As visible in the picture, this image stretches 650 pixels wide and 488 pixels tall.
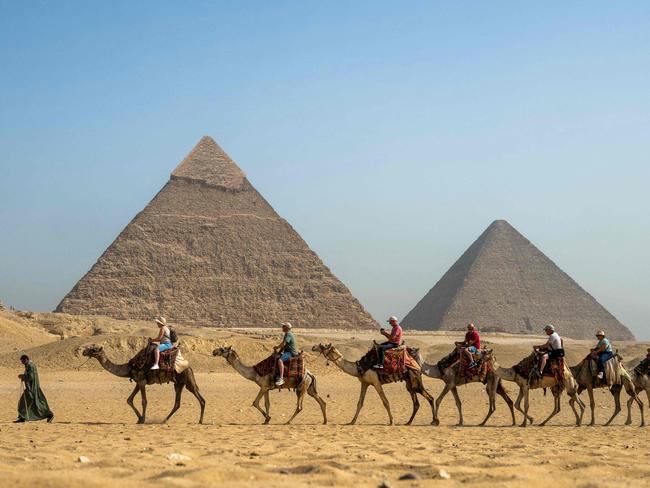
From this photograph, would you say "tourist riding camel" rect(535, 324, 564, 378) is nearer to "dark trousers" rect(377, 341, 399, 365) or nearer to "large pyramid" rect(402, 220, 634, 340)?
"dark trousers" rect(377, 341, 399, 365)

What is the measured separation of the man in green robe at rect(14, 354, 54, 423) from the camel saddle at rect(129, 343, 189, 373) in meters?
1.07

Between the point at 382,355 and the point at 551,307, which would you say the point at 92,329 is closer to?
the point at 382,355

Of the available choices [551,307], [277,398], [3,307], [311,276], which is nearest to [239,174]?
[311,276]

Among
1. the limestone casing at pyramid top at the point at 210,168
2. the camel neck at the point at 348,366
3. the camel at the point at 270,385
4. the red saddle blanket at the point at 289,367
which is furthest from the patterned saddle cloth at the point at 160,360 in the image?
the limestone casing at pyramid top at the point at 210,168

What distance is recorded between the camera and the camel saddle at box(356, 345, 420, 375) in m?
11.6

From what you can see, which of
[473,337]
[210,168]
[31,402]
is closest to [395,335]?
[473,337]

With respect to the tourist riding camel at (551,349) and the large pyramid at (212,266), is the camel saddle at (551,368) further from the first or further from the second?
the large pyramid at (212,266)

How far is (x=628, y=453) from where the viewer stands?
805 centimetres

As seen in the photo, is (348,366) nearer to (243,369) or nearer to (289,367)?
(289,367)

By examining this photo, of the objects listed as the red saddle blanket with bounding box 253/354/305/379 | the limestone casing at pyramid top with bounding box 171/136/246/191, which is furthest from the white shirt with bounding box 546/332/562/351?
the limestone casing at pyramid top with bounding box 171/136/246/191

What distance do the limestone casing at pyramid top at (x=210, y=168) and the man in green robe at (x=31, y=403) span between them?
106 meters

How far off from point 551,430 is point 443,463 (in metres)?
4.19

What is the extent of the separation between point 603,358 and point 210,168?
4236 inches

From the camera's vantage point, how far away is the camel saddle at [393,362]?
1159cm
